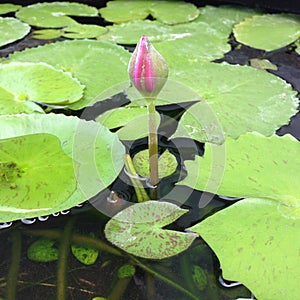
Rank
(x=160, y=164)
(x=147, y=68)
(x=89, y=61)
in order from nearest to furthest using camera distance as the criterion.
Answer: (x=147, y=68) < (x=160, y=164) < (x=89, y=61)

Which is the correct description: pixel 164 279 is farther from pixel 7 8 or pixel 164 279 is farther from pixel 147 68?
pixel 7 8

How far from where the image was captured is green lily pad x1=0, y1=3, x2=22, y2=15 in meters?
1.73

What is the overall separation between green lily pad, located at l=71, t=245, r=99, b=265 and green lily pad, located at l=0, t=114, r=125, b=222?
8 cm

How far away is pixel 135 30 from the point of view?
152 cm

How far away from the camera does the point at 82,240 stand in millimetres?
797

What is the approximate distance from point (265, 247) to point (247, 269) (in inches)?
2.0

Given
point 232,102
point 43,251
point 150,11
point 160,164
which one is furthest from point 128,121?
point 150,11

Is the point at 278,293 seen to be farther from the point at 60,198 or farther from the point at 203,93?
the point at 203,93

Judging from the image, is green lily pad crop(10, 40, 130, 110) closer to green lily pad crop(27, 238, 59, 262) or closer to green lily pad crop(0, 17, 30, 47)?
green lily pad crop(0, 17, 30, 47)

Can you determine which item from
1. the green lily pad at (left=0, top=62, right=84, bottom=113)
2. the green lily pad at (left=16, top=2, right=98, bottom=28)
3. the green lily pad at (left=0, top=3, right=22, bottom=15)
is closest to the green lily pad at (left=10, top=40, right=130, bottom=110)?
the green lily pad at (left=0, top=62, right=84, bottom=113)

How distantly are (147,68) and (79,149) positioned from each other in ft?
0.90

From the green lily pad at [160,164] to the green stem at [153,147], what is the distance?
37 mm

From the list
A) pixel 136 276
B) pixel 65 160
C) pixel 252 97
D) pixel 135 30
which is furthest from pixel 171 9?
pixel 136 276

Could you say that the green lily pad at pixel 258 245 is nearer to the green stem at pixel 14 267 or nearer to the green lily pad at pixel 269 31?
the green stem at pixel 14 267
